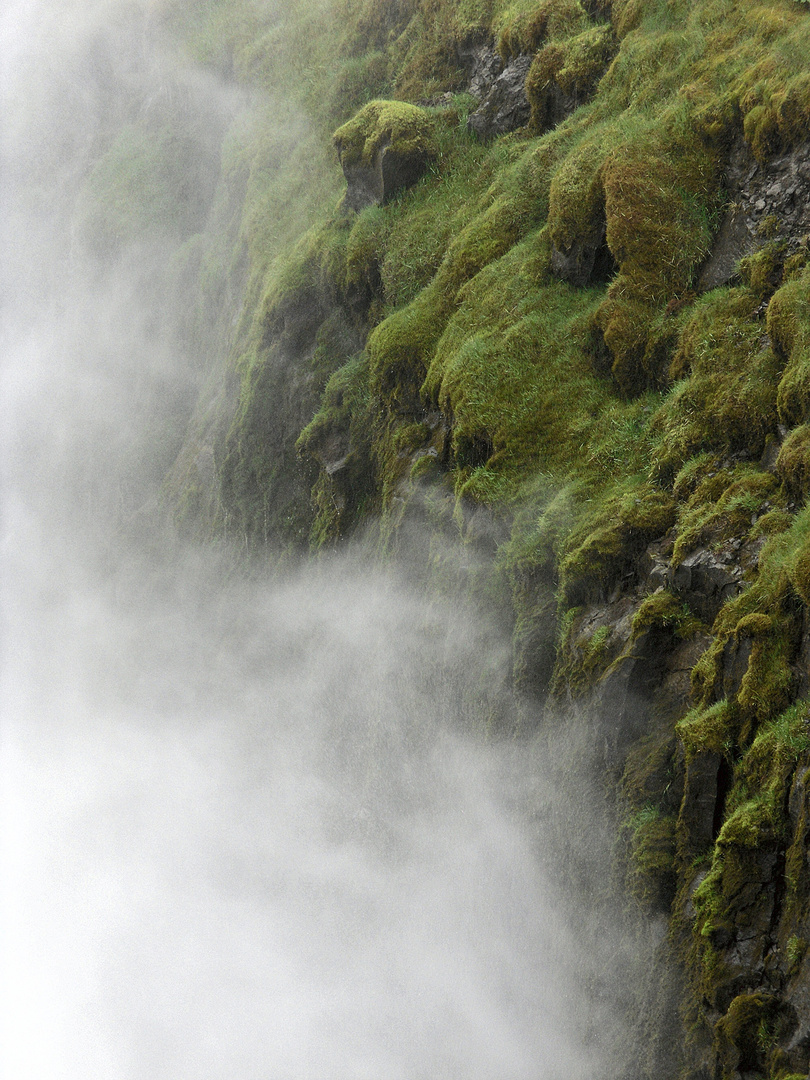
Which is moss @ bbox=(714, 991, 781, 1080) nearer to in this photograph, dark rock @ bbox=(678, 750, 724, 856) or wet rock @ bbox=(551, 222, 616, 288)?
dark rock @ bbox=(678, 750, 724, 856)

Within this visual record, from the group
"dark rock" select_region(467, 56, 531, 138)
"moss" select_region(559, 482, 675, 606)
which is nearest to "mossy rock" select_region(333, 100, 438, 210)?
"dark rock" select_region(467, 56, 531, 138)

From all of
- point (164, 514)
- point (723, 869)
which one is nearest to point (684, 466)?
point (723, 869)

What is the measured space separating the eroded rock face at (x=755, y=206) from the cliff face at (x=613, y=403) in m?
0.04

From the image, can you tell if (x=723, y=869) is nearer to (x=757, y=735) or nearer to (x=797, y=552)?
(x=757, y=735)

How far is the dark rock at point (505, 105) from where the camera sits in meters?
15.3

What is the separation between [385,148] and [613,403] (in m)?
7.88

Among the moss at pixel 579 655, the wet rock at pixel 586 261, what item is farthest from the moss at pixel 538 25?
the moss at pixel 579 655

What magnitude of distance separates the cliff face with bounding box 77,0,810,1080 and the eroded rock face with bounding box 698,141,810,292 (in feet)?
0.13

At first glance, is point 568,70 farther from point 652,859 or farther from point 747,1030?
point 747,1030

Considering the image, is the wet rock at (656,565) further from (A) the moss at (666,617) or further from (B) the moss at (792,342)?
(B) the moss at (792,342)

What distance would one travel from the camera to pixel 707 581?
8.26 m

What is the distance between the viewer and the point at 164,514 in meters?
23.6

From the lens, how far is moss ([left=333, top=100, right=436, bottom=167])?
52.3ft

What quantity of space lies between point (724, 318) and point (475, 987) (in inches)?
322
